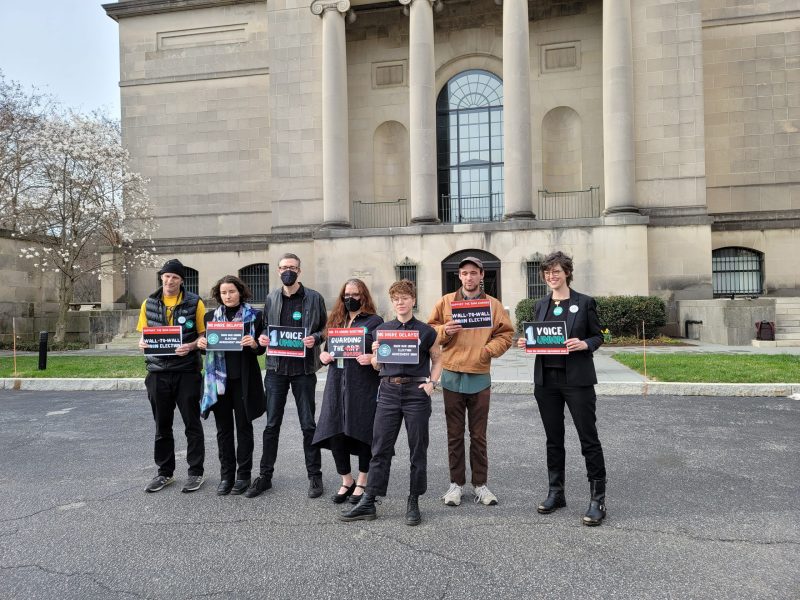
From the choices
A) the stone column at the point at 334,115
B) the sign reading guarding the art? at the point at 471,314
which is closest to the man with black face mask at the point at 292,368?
the sign reading guarding the art? at the point at 471,314

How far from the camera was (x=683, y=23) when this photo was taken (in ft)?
74.2

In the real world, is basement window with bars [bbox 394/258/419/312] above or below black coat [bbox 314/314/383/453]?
above

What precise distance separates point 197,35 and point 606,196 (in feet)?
70.6

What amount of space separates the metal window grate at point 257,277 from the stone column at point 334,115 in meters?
5.32

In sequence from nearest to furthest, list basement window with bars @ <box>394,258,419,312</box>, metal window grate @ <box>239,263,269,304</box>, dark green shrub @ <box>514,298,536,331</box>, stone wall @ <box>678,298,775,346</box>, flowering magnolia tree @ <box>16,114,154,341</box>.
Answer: stone wall @ <box>678,298,775,346</box> < dark green shrub @ <box>514,298,536,331</box> < flowering magnolia tree @ <box>16,114,154,341</box> < basement window with bars @ <box>394,258,419,312</box> < metal window grate @ <box>239,263,269,304</box>

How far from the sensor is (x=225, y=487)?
217 inches

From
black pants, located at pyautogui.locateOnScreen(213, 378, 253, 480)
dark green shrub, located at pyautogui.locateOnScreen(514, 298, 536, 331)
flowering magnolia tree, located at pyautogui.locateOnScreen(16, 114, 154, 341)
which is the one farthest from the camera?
flowering magnolia tree, located at pyautogui.locateOnScreen(16, 114, 154, 341)

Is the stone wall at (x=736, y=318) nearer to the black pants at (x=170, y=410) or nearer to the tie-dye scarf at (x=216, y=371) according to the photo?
the tie-dye scarf at (x=216, y=371)

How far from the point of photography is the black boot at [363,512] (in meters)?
4.74

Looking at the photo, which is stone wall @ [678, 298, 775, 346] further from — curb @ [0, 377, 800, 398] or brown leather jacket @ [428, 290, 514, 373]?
brown leather jacket @ [428, 290, 514, 373]

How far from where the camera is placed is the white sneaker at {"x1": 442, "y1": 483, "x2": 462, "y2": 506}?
16.6 feet

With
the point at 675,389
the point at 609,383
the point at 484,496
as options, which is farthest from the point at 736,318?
the point at 484,496

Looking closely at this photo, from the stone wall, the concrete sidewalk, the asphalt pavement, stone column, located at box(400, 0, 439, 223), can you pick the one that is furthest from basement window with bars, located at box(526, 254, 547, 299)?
the asphalt pavement

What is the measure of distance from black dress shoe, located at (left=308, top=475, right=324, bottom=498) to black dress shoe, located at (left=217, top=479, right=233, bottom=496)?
0.79 meters
